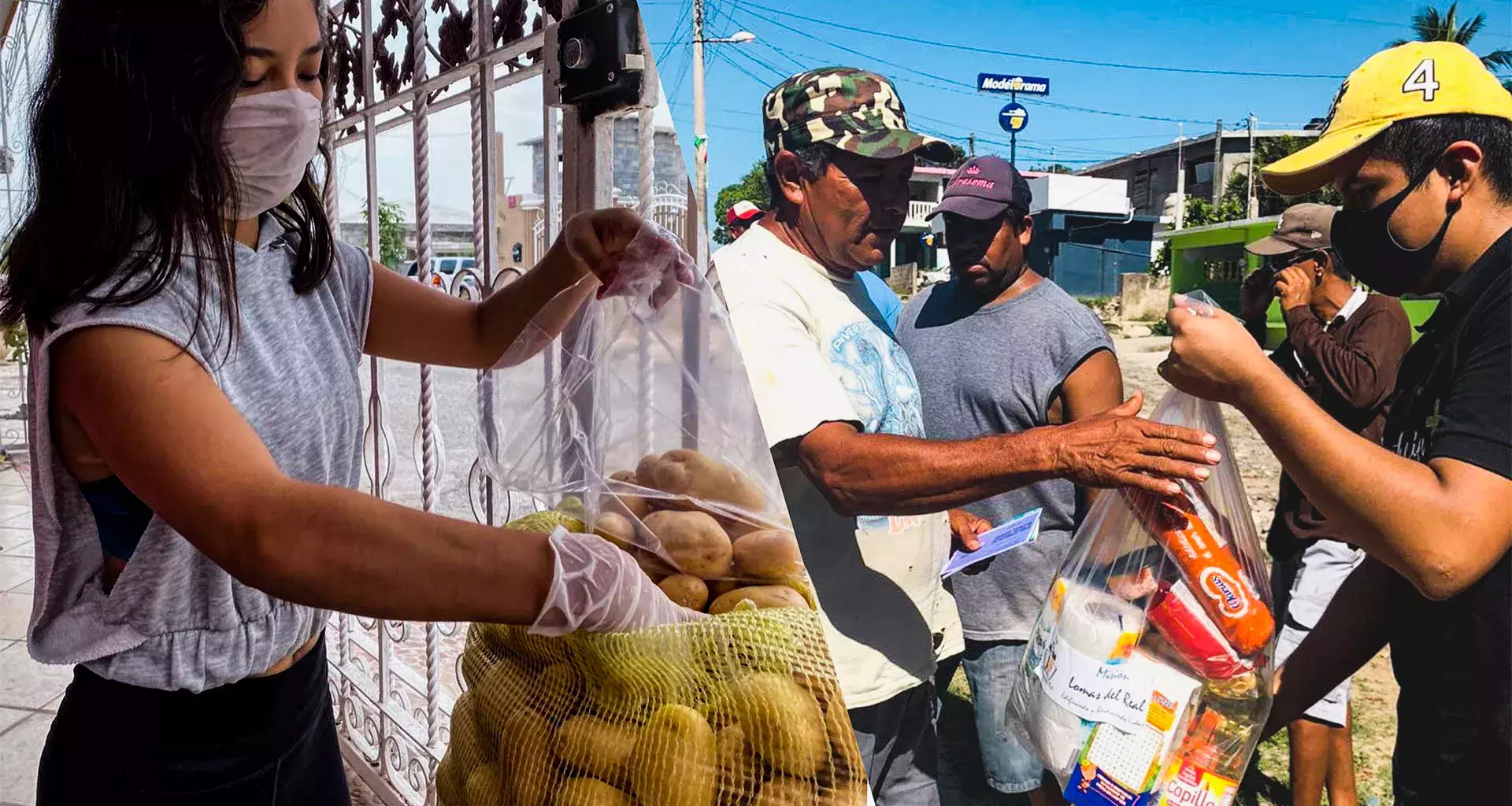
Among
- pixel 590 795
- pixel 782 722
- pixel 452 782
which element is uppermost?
pixel 782 722

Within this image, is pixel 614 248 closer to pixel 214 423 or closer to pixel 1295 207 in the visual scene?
pixel 214 423

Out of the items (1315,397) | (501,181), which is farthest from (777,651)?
(501,181)

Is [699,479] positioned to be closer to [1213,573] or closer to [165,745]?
[1213,573]

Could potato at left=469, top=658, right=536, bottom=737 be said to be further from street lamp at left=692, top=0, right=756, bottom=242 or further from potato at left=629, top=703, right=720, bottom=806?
street lamp at left=692, top=0, right=756, bottom=242

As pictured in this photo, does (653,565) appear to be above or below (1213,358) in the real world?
below

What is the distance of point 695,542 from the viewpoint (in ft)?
3.99

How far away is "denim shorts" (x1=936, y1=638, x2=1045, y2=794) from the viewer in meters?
1.13

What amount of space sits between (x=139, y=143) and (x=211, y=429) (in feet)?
1.43

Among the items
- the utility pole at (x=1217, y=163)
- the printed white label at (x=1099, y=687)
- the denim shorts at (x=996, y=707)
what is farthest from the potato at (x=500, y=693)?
the utility pole at (x=1217, y=163)

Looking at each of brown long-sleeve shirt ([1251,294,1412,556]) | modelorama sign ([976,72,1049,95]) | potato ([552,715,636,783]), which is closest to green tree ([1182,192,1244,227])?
brown long-sleeve shirt ([1251,294,1412,556])

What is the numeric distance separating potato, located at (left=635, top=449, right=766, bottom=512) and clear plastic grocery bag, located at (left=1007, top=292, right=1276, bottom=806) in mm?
389

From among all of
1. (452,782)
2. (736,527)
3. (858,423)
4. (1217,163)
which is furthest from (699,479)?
(1217,163)

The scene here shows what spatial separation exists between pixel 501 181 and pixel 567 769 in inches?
76.1

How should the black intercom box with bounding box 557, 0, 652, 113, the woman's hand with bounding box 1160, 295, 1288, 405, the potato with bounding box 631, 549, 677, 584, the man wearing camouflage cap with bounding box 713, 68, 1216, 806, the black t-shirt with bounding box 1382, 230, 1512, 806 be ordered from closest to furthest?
the black t-shirt with bounding box 1382, 230, 1512, 806 → the woman's hand with bounding box 1160, 295, 1288, 405 → the man wearing camouflage cap with bounding box 713, 68, 1216, 806 → the potato with bounding box 631, 549, 677, 584 → the black intercom box with bounding box 557, 0, 652, 113
